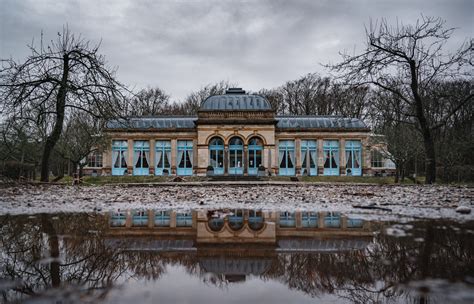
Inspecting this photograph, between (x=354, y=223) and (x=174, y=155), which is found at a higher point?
(x=174, y=155)

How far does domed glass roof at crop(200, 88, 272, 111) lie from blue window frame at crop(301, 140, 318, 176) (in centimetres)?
521

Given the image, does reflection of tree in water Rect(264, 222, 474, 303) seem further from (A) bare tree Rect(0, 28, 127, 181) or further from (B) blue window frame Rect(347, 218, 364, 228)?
(A) bare tree Rect(0, 28, 127, 181)

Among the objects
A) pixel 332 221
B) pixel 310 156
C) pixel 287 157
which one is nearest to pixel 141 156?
pixel 287 157

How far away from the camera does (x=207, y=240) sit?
2732mm

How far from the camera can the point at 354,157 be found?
33812 millimetres

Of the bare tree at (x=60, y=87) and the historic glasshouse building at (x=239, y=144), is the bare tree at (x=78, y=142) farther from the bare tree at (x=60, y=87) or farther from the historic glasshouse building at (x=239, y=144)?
the bare tree at (x=60, y=87)

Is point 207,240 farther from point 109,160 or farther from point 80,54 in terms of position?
point 109,160

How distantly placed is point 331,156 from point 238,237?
3226 centimetres

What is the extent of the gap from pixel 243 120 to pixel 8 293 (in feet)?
102

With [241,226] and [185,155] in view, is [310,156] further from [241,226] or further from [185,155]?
[241,226]

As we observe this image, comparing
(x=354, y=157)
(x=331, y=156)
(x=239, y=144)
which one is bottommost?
(x=354, y=157)

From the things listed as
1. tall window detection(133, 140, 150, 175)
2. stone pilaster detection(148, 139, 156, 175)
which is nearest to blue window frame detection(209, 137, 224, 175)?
stone pilaster detection(148, 139, 156, 175)

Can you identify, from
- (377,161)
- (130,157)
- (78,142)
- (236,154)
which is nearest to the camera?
(78,142)

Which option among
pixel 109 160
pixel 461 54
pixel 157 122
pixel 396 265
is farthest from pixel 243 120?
pixel 396 265
